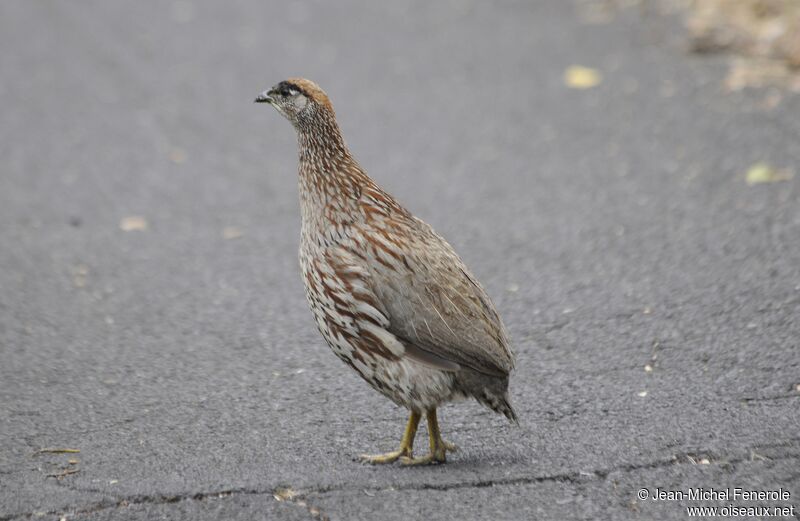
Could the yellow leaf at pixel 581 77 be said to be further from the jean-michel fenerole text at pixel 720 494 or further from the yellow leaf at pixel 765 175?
the jean-michel fenerole text at pixel 720 494

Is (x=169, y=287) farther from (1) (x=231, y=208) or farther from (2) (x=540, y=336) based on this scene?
(2) (x=540, y=336)

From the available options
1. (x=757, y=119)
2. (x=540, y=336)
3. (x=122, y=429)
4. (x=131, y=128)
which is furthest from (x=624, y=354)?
(x=131, y=128)

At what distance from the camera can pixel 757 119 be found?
864cm

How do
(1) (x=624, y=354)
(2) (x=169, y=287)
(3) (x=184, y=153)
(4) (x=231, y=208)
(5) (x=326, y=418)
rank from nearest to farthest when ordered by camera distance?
(5) (x=326, y=418) → (1) (x=624, y=354) → (2) (x=169, y=287) → (4) (x=231, y=208) → (3) (x=184, y=153)

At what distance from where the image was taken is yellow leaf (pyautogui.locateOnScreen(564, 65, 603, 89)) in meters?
10.2

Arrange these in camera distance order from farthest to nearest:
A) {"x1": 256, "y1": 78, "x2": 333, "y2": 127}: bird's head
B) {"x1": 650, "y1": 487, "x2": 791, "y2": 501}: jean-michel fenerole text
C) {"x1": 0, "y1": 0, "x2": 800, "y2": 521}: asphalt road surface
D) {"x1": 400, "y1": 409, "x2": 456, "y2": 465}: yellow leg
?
{"x1": 256, "y1": 78, "x2": 333, "y2": 127}: bird's head
{"x1": 400, "y1": 409, "x2": 456, "y2": 465}: yellow leg
{"x1": 0, "y1": 0, "x2": 800, "y2": 521}: asphalt road surface
{"x1": 650, "y1": 487, "x2": 791, "y2": 501}: jean-michel fenerole text

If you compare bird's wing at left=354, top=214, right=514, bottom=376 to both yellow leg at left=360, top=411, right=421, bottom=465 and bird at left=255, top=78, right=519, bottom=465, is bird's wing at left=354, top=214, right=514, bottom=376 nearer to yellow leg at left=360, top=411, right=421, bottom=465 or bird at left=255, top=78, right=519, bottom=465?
bird at left=255, top=78, right=519, bottom=465

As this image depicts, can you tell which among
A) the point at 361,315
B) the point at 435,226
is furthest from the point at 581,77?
the point at 361,315

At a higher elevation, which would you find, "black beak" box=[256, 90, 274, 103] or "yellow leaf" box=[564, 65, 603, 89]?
"yellow leaf" box=[564, 65, 603, 89]

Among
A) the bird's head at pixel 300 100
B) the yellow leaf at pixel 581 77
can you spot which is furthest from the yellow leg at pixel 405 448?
the yellow leaf at pixel 581 77

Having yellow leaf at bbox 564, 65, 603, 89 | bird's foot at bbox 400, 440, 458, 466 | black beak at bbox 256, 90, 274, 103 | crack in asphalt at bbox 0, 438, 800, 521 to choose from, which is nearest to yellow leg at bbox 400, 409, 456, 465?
bird's foot at bbox 400, 440, 458, 466

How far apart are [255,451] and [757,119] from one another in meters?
Result: 5.51

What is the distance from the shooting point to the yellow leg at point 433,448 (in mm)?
4629

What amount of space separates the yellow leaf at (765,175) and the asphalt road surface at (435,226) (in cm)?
8
